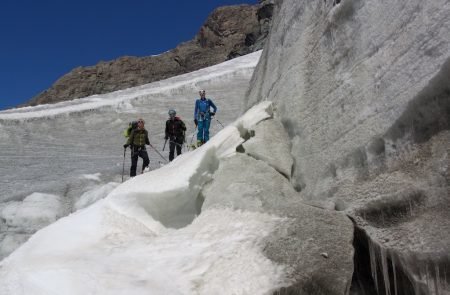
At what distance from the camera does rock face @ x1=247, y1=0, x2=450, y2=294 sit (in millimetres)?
4352

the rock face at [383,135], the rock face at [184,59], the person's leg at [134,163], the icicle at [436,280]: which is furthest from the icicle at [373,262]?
the rock face at [184,59]

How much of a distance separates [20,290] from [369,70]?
12.4ft

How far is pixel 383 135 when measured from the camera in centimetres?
494

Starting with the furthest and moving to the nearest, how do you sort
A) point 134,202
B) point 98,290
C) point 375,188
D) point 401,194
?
point 134,202 → point 375,188 → point 401,194 → point 98,290

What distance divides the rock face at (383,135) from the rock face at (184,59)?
134 ft

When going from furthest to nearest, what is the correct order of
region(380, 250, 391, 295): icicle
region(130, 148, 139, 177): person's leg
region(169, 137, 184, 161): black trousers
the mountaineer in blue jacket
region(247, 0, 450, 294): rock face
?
region(169, 137, 184, 161): black trousers < the mountaineer in blue jacket < region(130, 148, 139, 177): person's leg < region(380, 250, 391, 295): icicle < region(247, 0, 450, 294): rock face

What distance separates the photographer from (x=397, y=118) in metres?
4.81

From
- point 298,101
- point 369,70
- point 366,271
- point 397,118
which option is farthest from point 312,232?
point 298,101

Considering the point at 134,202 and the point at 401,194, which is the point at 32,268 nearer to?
the point at 134,202

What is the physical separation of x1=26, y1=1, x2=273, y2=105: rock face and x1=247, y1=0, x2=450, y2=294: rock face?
134 feet

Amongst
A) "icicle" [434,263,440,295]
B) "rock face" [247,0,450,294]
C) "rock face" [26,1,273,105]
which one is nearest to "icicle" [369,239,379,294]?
"rock face" [247,0,450,294]

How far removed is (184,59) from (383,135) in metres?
55.5

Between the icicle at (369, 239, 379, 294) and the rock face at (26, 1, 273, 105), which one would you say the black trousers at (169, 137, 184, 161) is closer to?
the icicle at (369, 239, 379, 294)

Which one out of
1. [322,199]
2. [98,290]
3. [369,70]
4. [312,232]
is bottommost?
[98,290]
